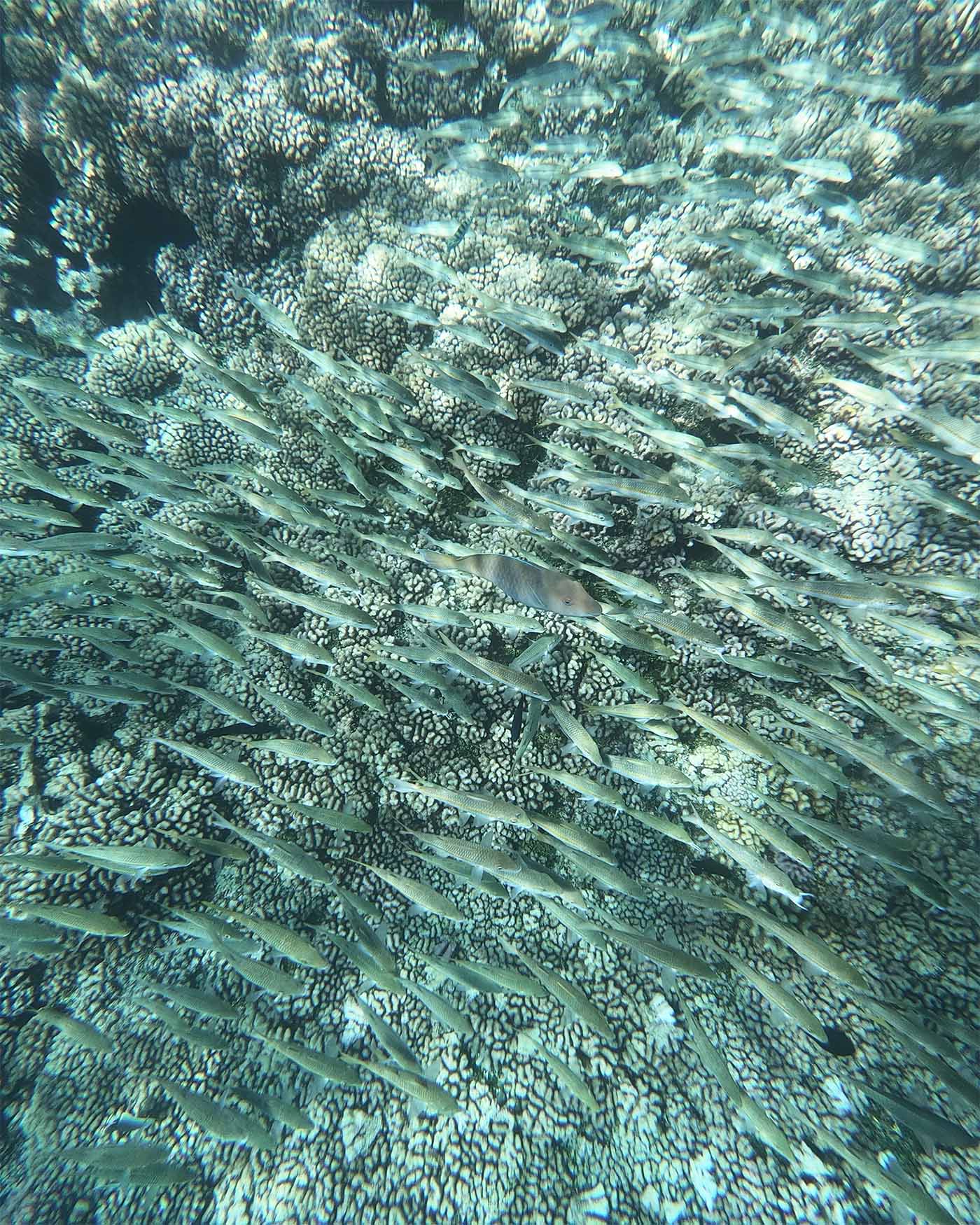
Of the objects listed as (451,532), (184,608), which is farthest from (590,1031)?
(184,608)

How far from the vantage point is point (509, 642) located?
4.23 m

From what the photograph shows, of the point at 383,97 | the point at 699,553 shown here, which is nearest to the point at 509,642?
the point at 699,553

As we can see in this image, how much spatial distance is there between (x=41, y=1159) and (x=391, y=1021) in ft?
7.27

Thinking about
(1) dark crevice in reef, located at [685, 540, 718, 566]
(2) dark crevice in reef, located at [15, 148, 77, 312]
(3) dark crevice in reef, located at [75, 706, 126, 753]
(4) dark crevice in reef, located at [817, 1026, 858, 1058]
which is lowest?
(4) dark crevice in reef, located at [817, 1026, 858, 1058]

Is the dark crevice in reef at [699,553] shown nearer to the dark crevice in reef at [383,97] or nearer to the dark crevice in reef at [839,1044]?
the dark crevice in reef at [839,1044]

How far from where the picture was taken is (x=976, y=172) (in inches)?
197

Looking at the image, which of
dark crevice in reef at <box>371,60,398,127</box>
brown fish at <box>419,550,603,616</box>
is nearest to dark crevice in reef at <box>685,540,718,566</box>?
brown fish at <box>419,550,603,616</box>

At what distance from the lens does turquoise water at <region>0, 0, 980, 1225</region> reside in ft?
10.2

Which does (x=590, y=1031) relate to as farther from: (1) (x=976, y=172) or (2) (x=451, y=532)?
(1) (x=976, y=172)

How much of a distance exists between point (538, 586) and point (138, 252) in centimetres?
745

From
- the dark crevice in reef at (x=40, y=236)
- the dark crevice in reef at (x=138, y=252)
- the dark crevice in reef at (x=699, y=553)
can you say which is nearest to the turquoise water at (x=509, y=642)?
the dark crevice in reef at (x=699, y=553)

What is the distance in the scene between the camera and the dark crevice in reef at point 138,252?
6402mm

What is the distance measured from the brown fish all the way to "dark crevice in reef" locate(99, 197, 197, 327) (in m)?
6.44

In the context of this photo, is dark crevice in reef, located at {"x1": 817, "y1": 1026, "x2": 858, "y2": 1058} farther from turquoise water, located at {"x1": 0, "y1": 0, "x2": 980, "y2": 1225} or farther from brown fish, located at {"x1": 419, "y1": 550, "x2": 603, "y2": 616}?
brown fish, located at {"x1": 419, "y1": 550, "x2": 603, "y2": 616}
